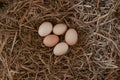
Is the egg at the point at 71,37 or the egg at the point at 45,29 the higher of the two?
the egg at the point at 45,29

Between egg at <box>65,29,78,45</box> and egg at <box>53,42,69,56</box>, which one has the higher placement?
egg at <box>65,29,78,45</box>

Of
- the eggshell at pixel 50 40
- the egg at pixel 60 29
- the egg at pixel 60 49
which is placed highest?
the egg at pixel 60 29

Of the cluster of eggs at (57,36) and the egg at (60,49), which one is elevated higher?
the cluster of eggs at (57,36)

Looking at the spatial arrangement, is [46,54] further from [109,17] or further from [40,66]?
[109,17]
